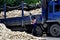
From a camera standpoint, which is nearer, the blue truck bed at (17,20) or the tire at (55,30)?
the tire at (55,30)

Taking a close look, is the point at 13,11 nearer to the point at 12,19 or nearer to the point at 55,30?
the point at 12,19

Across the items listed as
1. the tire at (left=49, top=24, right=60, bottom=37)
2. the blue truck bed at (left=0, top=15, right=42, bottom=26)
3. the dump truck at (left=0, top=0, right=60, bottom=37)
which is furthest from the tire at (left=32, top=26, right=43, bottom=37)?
the tire at (left=49, top=24, right=60, bottom=37)

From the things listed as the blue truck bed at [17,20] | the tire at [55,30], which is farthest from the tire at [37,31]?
the tire at [55,30]

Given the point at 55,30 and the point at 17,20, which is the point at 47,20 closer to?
the point at 55,30

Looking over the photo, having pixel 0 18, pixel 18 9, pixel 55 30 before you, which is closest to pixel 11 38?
pixel 55 30

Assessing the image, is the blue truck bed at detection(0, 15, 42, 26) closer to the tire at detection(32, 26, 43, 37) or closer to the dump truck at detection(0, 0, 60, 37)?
the dump truck at detection(0, 0, 60, 37)

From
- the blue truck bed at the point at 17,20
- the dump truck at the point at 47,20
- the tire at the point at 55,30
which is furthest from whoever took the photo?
the blue truck bed at the point at 17,20

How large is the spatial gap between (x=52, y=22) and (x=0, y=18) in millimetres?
4458

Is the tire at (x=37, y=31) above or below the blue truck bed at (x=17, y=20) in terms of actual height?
below

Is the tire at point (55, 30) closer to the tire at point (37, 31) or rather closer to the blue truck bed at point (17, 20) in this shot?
the tire at point (37, 31)

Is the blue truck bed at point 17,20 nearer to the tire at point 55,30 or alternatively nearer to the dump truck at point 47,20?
the dump truck at point 47,20

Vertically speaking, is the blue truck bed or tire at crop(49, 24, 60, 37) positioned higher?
the blue truck bed

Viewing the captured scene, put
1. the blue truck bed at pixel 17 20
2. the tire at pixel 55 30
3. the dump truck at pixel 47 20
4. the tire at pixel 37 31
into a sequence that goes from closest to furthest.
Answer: the tire at pixel 55 30
the dump truck at pixel 47 20
the tire at pixel 37 31
the blue truck bed at pixel 17 20

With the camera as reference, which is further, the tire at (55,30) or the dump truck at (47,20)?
Result: the dump truck at (47,20)
